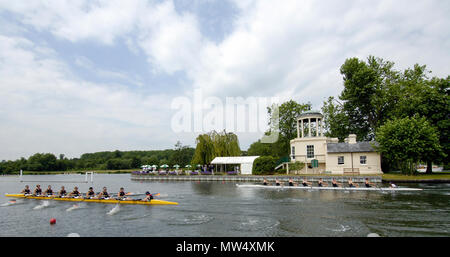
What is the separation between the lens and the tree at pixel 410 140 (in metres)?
32.6

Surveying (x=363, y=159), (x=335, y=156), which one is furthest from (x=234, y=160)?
(x=363, y=159)

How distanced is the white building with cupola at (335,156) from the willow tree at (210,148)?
50.0 feet

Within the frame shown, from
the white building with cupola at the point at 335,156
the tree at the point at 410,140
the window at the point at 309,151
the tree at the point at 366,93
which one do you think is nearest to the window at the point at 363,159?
the white building with cupola at the point at 335,156

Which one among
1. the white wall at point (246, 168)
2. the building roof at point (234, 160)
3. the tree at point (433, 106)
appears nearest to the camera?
the tree at point (433, 106)

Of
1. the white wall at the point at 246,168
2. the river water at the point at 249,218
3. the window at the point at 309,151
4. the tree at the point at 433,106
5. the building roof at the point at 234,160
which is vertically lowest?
the river water at the point at 249,218

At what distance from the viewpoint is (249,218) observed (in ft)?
54.3

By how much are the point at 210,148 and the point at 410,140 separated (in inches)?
1318

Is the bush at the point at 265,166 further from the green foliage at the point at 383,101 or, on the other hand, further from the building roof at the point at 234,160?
the green foliage at the point at 383,101

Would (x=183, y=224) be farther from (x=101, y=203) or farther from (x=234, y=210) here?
(x=101, y=203)

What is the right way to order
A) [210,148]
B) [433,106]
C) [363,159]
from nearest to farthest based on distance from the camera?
1. [433,106]
2. [363,159]
3. [210,148]

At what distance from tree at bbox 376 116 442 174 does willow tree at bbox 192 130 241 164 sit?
→ 91.5 ft

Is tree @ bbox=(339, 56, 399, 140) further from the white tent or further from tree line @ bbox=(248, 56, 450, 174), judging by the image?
the white tent

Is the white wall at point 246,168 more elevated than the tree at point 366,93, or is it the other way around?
the tree at point 366,93

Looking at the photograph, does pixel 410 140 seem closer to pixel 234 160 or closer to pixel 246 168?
pixel 246 168
